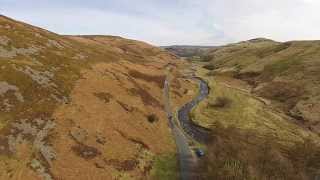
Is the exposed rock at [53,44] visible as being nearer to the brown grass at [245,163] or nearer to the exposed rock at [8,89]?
the exposed rock at [8,89]

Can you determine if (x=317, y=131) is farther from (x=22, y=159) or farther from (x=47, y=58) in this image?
(x=22, y=159)

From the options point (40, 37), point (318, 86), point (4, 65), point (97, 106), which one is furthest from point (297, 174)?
point (318, 86)

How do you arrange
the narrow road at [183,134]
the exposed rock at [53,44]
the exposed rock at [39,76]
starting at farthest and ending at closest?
the exposed rock at [53,44]
the exposed rock at [39,76]
the narrow road at [183,134]

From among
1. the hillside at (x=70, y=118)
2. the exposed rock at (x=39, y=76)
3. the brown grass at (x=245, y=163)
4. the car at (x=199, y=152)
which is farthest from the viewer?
the car at (x=199, y=152)

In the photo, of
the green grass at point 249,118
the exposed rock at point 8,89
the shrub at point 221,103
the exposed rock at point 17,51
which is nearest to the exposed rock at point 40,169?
the exposed rock at point 8,89

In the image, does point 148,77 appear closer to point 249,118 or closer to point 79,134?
Answer: point 249,118

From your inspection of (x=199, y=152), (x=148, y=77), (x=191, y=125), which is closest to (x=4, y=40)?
(x=199, y=152)

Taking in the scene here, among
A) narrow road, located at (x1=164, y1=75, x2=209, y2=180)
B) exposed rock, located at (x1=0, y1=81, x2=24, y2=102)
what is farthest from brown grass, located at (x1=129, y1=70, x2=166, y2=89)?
exposed rock, located at (x1=0, y1=81, x2=24, y2=102)
